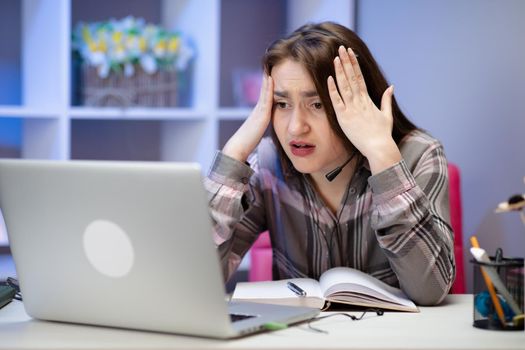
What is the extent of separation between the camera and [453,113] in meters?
2.77

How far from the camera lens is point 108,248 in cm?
139

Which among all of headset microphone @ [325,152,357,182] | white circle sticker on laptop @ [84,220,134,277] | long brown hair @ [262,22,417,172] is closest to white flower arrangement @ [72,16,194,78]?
long brown hair @ [262,22,417,172]

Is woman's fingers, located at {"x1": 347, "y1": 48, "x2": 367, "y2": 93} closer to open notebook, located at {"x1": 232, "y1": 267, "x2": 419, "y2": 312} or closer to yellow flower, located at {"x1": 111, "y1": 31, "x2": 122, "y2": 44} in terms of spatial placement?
open notebook, located at {"x1": 232, "y1": 267, "x2": 419, "y2": 312}

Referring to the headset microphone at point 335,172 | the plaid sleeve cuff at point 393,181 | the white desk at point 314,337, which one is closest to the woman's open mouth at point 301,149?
the headset microphone at point 335,172

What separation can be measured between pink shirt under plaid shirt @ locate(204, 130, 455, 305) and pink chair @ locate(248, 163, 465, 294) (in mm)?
442

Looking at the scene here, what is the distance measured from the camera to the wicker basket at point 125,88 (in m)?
3.26

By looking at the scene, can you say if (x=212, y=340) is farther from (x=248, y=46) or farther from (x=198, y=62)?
(x=248, y=46)

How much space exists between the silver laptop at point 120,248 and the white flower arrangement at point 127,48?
1780 millimetres

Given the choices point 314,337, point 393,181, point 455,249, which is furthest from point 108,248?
point 455,249

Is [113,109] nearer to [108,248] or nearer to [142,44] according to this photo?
[142,44]

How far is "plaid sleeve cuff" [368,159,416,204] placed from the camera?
5.81 feet

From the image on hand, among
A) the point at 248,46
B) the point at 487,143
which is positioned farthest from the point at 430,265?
the point at 248,46

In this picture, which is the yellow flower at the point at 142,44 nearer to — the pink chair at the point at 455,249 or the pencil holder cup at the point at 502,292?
the pink chair at the point at 455,249

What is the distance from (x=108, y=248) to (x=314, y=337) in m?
0.35
